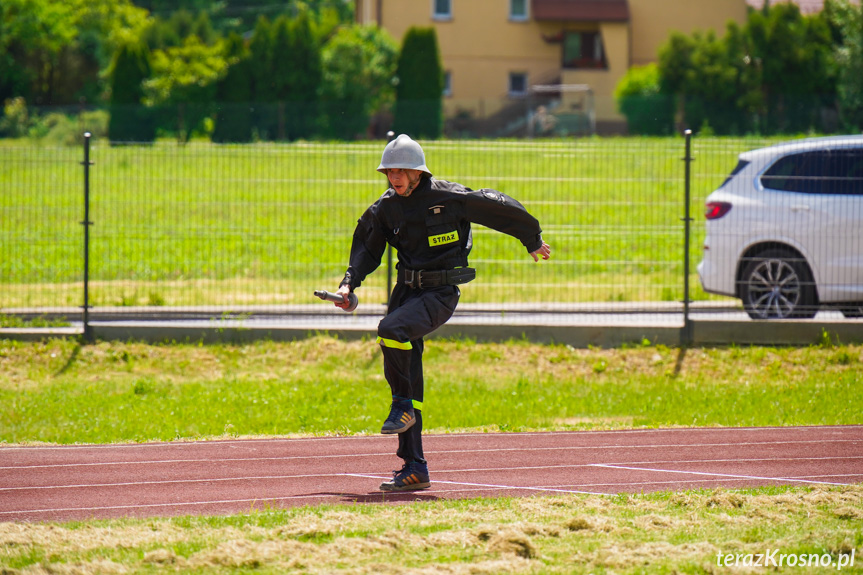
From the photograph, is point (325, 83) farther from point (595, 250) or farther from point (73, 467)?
point (73, 467)

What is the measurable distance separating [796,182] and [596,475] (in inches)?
244

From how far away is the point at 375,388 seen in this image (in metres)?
11.6

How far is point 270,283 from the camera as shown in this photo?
14.5m

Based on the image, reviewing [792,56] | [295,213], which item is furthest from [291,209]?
[792,56]

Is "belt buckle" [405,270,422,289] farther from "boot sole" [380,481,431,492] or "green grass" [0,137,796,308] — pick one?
"green grass" [0,137,796,308]

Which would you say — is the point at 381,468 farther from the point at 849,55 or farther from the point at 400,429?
the point at 849,55

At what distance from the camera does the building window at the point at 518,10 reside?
52.3m

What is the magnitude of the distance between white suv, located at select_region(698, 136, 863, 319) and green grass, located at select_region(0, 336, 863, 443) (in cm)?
70

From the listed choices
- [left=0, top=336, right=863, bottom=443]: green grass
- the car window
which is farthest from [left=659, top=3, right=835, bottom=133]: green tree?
[left=0, top=336, right=863, bottom=443]: green grass

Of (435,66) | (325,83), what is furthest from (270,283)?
(435,66)

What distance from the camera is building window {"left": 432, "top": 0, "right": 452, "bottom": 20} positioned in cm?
5157

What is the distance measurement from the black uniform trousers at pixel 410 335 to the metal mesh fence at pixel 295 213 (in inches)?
257

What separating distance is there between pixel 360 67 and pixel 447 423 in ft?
101

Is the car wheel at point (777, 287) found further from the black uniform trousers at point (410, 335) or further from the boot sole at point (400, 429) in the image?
the boot sole at point (400, 429)
